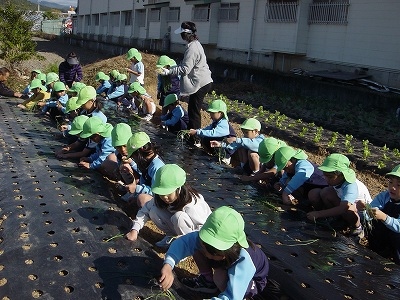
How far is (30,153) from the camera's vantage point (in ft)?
18.5

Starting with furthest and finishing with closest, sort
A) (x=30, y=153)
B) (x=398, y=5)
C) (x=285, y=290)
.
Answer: (x=398, y=5) → (x=30, y=153) → (x=285, y=290)

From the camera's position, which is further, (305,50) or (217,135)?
(305,50)

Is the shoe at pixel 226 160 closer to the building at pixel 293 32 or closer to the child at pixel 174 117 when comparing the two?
the child at pixel 174 117

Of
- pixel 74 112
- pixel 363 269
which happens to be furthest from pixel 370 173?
pixel 74 112

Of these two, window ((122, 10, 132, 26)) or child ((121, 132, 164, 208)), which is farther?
window ((122, 10, 132, 26))

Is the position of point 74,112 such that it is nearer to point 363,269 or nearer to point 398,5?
point 363,269

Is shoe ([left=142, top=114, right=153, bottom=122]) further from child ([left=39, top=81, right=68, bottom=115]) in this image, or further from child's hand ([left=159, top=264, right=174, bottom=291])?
child's hand ([left=159, top=264, right=174, bottom=291])

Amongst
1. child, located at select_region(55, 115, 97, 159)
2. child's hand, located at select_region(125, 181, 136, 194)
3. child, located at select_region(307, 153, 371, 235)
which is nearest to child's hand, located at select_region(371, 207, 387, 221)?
child, located at select_region(307, 153, 371, 235)

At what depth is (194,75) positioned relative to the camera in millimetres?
7039

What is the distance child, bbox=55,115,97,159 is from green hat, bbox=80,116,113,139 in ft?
0.84

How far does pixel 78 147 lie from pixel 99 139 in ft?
1.79

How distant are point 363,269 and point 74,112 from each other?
185 inches

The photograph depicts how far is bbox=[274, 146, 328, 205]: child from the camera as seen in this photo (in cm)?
455

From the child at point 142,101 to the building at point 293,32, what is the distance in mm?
6876
